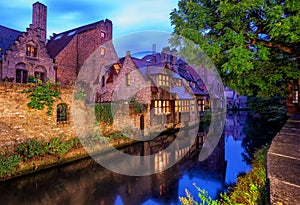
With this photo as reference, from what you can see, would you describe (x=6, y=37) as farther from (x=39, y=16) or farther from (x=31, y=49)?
(x=31, y=49)

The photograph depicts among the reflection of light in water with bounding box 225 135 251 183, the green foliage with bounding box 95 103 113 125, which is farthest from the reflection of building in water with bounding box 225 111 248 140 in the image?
the green foliage with bounding box 95 103 113 125

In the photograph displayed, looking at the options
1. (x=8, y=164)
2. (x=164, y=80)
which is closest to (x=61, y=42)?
(x=164, y=80)

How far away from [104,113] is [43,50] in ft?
29.3

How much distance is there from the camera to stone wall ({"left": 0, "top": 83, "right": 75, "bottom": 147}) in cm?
833

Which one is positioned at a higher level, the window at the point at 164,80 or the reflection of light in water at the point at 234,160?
the window at the point at 164,80

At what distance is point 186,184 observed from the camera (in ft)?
26.8

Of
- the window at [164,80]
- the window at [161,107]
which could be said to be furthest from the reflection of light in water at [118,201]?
the window at [164,80]

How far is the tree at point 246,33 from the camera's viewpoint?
16.2ft

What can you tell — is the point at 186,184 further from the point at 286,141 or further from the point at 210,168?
the point at 286,141

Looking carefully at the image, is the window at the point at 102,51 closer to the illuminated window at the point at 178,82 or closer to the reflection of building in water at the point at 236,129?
the illuminated window at the point at 178,82

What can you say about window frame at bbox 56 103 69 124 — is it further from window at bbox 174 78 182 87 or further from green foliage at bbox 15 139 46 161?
window at bbox 174 78 182 87

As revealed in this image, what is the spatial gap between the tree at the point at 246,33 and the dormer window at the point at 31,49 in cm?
1332

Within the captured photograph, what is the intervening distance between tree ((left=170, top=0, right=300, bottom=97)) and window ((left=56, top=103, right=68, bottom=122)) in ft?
25.1

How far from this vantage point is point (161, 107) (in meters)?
18.8
